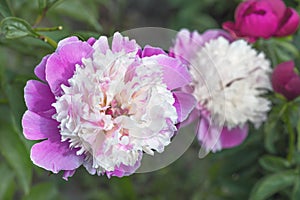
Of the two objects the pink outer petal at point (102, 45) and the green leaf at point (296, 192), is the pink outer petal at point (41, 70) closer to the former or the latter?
the pink outer petal at point (102, 45)

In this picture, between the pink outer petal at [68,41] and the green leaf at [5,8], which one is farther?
the green leaf at [5,8]

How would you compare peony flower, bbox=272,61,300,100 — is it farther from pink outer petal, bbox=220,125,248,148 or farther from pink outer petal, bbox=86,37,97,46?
pink outer petal, bbox=86,37,97,46

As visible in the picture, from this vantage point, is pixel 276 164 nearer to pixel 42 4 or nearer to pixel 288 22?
pixel 288 22

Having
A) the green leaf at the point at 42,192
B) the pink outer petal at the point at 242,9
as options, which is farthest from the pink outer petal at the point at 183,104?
the green leaf at the point at 42,192

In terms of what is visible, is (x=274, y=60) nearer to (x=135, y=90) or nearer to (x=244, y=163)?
(x=244, y=163)

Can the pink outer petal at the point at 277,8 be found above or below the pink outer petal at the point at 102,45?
above

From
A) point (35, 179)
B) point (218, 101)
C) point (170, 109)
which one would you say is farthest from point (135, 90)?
point (35, 179)
